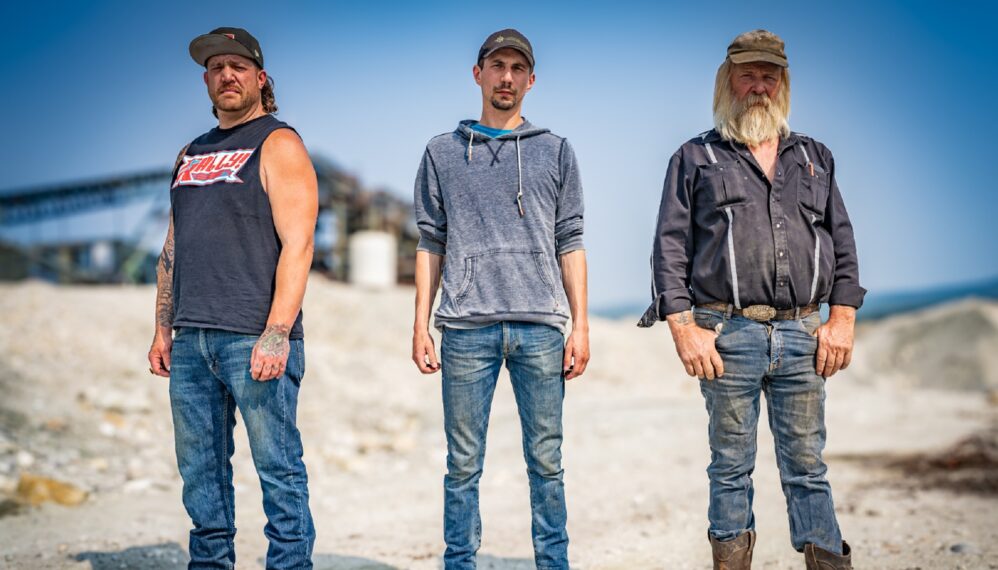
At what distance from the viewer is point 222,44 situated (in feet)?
11.6

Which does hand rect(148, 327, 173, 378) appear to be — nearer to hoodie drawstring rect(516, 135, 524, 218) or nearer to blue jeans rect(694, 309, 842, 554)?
hoodie drawstring rect(516, 135, 524, 218)

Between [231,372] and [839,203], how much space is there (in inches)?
108

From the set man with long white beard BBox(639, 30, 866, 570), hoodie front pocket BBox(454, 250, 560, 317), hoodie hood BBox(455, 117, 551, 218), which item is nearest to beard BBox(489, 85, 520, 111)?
hoodie hood BBox(455, 117, 551, 218)

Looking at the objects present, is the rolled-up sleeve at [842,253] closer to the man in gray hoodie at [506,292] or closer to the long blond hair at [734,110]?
the long blond hair at [734,110]

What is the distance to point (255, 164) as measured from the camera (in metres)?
3.48

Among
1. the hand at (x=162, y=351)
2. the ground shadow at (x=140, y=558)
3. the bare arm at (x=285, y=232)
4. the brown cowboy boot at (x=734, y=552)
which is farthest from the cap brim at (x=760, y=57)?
the ground shadow at (x=140, y=558)

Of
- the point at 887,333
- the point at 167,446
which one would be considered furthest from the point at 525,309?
the point at 887,333

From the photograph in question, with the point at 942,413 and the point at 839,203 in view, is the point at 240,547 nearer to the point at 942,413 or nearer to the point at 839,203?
the point at 839,203

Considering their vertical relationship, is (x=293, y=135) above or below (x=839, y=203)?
above

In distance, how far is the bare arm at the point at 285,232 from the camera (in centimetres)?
334

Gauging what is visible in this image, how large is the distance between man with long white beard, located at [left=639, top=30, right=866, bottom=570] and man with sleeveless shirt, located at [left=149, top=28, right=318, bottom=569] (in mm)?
1562

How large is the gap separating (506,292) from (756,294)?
1.04 meters

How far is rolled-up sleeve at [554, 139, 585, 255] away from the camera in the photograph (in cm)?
362

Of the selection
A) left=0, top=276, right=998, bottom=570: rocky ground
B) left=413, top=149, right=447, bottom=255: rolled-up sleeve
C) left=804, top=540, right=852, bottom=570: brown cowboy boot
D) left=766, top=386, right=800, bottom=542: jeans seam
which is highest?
left=413, top=149, right=447, bottom=255: rolled-up sleeve
